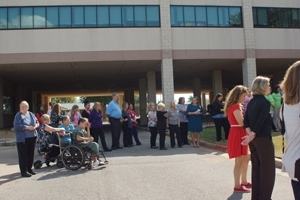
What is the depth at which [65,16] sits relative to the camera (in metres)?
22.1

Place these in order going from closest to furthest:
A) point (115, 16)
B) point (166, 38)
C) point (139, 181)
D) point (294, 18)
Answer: point (139, 181), point (115, 16), point (166, 38), point (294, 18)

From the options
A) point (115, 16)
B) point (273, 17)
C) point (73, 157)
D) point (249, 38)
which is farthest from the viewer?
point (273, 17)

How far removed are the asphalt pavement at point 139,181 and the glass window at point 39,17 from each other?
1310 cm

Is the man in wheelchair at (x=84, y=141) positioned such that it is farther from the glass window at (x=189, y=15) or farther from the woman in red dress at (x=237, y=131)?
the glass window at (x=189, y=15)

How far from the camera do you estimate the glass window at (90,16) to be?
72.7 feet

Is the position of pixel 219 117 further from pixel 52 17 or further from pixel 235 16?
pixel 52 17

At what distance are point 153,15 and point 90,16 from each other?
405 centimetres

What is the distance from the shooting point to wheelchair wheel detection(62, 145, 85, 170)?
29.2 feet

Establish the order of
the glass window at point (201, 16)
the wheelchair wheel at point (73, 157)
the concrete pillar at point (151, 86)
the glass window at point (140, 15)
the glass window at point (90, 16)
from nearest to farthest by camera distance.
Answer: the wheelchair wheel at point (73, 157)
the glass window at point (90, 16)
the glass window at point (140, 15)
the glass window at point (201, 16)
the concrete pillar at point (151, 86)

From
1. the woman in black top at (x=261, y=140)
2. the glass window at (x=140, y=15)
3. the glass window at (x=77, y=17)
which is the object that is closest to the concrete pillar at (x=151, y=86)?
the glass window at (x=140, y=15)

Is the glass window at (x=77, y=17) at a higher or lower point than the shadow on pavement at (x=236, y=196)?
higher

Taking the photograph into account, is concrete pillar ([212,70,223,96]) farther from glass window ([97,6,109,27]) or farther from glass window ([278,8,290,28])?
glass window ([97,6,109,27])

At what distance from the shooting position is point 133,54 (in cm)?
2241

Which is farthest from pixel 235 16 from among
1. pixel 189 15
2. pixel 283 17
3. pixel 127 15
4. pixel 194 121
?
pixel 194 121
